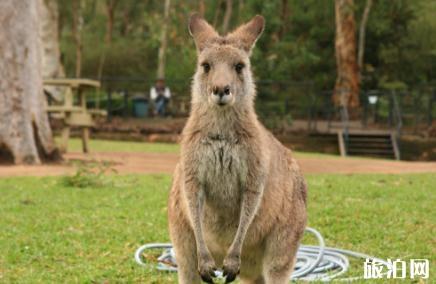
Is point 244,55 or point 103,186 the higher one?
point 244,55

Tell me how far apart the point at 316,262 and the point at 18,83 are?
7.68 metres

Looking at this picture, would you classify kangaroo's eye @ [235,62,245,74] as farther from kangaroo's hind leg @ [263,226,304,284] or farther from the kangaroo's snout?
kangaroo's hind leg @ [263,226,304,284]

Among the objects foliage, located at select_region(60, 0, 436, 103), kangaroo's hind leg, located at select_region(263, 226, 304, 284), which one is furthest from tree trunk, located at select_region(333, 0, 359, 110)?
kangaroo's hind leg, located at select_region(263, 226, 304, 284)

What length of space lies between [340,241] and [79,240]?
2038mm

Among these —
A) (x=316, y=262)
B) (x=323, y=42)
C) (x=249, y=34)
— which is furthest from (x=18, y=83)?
(x=323, y=42)

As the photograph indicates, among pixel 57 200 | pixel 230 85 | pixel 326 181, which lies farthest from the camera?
pixel 326 181

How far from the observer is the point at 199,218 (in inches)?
138

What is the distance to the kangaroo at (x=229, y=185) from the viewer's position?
3.50 meters

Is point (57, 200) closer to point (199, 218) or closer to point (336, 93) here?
point (199, 218)

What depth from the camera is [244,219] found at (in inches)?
138

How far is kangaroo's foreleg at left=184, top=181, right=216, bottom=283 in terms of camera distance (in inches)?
135

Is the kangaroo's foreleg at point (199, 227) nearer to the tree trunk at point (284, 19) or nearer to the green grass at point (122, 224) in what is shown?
the green grass at point (122, 224)

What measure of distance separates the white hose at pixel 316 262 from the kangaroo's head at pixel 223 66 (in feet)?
5.03

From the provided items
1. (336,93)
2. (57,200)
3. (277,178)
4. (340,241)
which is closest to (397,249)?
(340,241)
